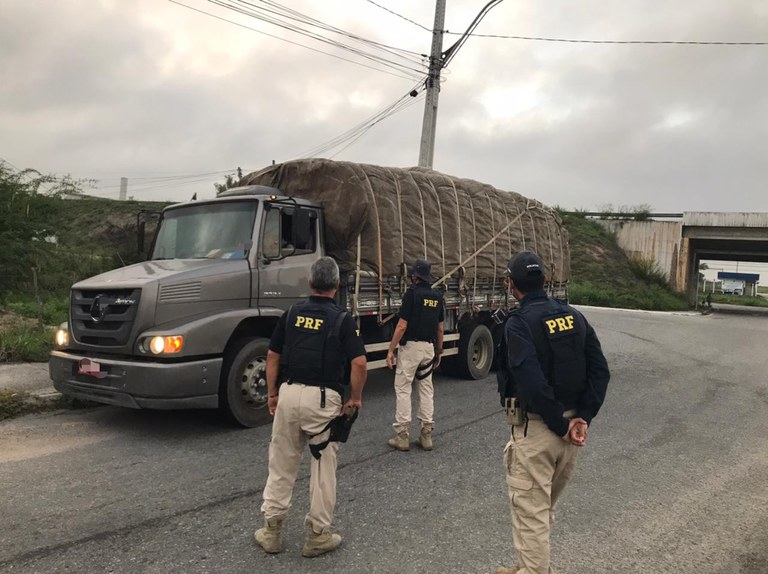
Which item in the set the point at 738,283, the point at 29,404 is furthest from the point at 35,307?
the point at 738,283

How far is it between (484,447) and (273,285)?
9.22 ft

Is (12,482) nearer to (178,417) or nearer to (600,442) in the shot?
(178,417)

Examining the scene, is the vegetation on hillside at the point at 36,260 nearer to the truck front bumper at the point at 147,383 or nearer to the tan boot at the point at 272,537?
the truck front bumper at the point at 147,383

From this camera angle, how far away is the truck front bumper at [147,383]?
17.1 feet

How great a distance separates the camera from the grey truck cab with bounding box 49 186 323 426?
17.4ft

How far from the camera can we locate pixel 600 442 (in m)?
5.75

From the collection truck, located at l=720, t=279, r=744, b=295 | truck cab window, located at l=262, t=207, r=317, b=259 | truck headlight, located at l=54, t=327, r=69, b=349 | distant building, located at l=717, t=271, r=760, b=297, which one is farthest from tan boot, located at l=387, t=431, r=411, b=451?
truck, located at l=720, t=279, r=744, b=295

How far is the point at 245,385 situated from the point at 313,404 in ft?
8.89

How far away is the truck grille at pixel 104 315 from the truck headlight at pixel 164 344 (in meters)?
0.29

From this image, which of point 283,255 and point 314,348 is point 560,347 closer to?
point 314,348

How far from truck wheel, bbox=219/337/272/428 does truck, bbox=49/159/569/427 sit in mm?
12

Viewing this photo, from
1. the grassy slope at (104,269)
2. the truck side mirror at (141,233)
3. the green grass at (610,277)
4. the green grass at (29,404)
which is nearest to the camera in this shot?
the green grass at (29,404)

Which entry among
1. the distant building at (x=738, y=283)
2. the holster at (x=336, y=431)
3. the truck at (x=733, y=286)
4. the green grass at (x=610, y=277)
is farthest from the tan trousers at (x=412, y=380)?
the truck at (x=733, y=286)

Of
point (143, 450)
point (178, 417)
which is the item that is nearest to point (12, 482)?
point (143, 450)
